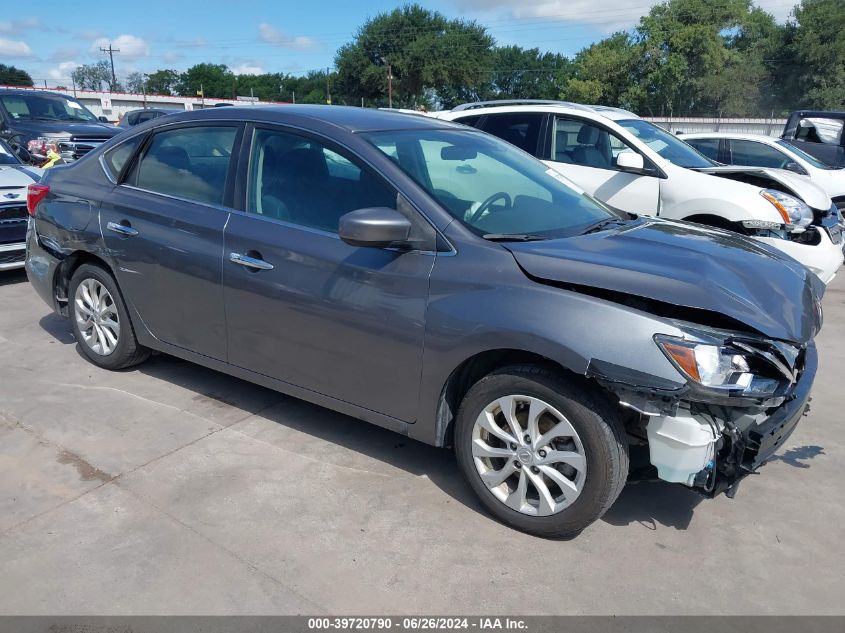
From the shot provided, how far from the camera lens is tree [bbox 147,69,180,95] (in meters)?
107

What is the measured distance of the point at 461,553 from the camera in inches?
118

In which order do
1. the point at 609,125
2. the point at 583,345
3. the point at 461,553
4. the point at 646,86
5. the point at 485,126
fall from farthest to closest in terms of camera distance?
the point at 646,86
the point at 485,126
the point at 609,125
the point at 461,553
the point at 583,345

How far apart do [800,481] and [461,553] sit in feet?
6.25

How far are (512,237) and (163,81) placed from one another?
117 meters

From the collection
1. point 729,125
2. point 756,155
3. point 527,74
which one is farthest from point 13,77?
point 756,155

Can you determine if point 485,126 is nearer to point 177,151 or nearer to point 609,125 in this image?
point 609,125

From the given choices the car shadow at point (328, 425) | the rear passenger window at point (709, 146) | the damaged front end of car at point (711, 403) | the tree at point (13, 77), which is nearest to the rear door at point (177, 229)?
the car shadow at point (328, 425)

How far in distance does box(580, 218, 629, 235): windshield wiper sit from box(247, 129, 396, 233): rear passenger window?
99 centimetres

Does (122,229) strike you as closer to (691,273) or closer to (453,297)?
(453,297)

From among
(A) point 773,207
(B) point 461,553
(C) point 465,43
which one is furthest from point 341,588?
(C) point 465,43

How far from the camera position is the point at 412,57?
5975 cm

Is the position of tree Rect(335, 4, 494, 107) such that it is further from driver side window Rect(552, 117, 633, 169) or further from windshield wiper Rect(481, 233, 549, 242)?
windshield wiper Rect(481, 233, 549, 242)

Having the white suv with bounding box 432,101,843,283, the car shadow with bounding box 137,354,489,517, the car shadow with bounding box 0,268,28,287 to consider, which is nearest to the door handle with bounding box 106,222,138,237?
the car shadow with bounding box 137,354,489,517

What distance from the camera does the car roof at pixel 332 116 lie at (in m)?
3.79
